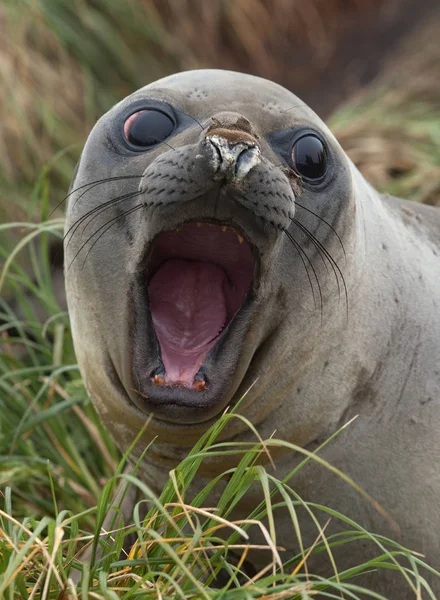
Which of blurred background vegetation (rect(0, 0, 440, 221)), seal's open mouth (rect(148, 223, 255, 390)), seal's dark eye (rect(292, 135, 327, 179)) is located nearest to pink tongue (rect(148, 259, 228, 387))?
seal's open mouth (rect(148, 223, 255, 390))

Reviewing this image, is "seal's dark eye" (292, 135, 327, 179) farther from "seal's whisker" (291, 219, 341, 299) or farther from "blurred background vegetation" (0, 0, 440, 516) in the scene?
"blurred background vegetation" (0, 0, 440, 516)

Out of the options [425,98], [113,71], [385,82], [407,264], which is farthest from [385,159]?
[407,264]

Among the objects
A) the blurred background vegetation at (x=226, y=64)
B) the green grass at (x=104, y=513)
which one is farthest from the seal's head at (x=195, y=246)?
the blurred background vegetation at (x=226, y=64)

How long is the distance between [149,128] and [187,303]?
1.59 ft

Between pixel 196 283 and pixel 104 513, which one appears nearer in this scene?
pixel 104 513

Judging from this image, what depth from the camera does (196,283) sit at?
3010mm

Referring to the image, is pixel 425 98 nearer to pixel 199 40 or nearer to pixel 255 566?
pixel 199 40

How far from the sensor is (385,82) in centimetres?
820

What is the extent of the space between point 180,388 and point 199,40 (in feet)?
22.5

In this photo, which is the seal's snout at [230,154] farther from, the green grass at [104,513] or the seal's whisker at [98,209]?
the green grass at [104,513]

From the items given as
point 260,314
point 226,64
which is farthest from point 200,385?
point 226,64

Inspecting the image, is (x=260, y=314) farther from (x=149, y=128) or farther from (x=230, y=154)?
(x=149, y=128)

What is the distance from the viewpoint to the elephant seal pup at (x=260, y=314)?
282 centimetres

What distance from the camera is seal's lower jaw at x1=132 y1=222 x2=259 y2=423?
2.79 metres
